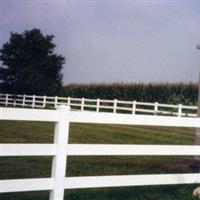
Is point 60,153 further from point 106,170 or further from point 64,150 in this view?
point 106,170

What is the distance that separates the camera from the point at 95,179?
20.6 ft

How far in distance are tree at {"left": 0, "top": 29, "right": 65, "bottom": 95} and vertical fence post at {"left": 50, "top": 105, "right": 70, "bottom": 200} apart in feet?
147

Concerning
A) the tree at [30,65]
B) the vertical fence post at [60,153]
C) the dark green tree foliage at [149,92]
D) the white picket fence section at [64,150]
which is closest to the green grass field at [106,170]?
the white picket fence section at [64,150]

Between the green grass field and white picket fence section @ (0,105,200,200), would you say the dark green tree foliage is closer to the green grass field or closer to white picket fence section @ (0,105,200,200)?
the green grass field

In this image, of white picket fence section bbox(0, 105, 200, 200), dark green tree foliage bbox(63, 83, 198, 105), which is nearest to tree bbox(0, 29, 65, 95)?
dark green tree foliage bbox(63, 83, 198, 105)

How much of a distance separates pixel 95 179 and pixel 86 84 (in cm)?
4164

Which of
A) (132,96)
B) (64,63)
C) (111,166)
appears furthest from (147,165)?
(64,63)

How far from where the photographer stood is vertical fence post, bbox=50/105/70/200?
19.2 feet

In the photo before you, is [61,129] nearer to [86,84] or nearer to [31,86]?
[86,84]

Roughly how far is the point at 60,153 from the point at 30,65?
163 feet

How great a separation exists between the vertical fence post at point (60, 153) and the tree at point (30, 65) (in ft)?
147

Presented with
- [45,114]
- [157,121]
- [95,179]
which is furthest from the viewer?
[157,121]

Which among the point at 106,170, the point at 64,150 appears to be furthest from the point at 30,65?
the point at 64,150

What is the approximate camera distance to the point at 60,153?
590 centimetres
